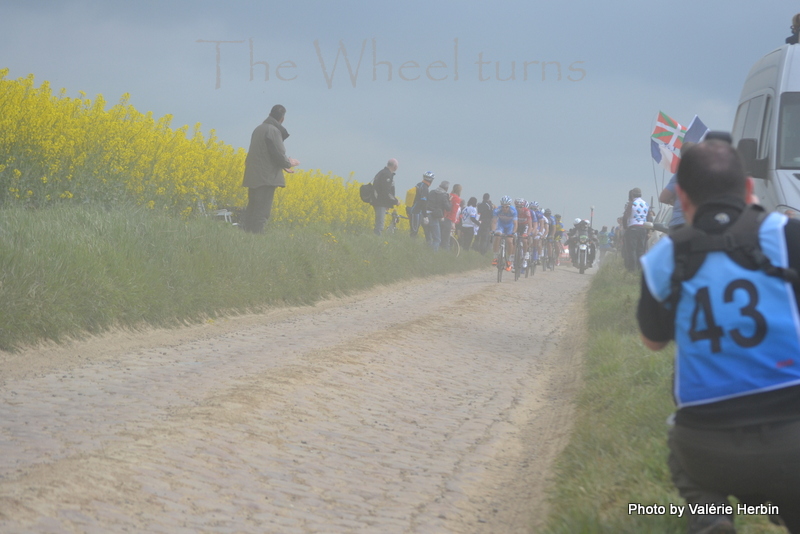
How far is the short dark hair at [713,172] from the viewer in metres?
2.83

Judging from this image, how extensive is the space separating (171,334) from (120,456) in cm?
519

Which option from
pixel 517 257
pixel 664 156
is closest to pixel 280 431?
pixel 664 156

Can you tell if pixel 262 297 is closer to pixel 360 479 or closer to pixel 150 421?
pixel 150 421

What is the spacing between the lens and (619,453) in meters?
5.11

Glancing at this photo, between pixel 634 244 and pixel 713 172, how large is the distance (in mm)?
15876

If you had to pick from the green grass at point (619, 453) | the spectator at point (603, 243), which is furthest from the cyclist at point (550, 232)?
the green grass at point (619, 453)

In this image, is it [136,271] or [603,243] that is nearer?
[136,271]

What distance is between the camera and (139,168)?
14.1m

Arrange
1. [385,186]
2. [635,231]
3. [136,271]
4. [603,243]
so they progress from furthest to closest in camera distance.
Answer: [603,243] < [385,186] < [635,231] < [136,271]

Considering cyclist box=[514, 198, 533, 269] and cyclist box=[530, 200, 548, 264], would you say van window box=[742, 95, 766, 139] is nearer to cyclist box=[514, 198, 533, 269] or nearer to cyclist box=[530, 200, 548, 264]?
cyclist box=[514, 198, 533, 269]

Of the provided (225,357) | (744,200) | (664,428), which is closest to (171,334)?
(225,357)

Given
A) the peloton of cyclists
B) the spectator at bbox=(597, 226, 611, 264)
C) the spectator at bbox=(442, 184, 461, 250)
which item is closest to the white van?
the peloton of cyclists

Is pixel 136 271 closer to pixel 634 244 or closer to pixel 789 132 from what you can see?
pixel 789 132

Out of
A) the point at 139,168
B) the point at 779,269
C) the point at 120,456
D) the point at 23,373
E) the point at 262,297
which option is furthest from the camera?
the point at 139,168
